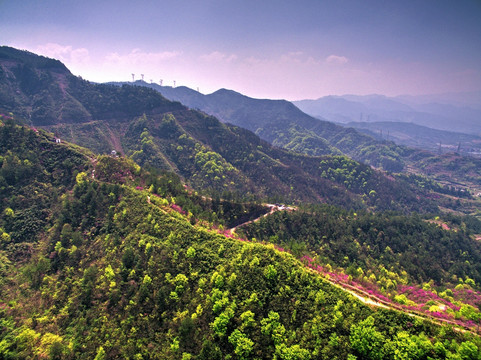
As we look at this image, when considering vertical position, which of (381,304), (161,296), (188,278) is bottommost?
(161,296)

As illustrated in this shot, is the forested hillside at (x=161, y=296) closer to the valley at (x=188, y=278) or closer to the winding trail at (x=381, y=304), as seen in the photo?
the valley at (x=188, y=278)

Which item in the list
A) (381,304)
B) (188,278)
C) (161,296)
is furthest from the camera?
(188,278)

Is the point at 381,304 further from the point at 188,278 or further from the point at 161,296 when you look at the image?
the point at 161,296

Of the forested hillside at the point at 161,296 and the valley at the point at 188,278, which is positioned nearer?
the forested hillside at the point at 161,296

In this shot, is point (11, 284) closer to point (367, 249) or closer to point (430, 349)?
point (430, 349)

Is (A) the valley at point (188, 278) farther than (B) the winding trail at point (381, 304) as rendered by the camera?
Yes

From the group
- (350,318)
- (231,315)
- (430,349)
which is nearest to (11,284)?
(231,315)

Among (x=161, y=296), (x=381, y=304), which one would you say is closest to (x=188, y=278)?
(x=161, y=296)

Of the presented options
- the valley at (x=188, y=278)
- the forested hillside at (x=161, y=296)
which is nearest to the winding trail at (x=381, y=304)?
the valley at (x=188, y=278)

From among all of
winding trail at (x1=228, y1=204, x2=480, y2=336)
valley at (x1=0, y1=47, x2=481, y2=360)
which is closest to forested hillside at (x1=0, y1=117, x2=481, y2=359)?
valley at (x1=0, y1=47, x2=481, y2=360)
